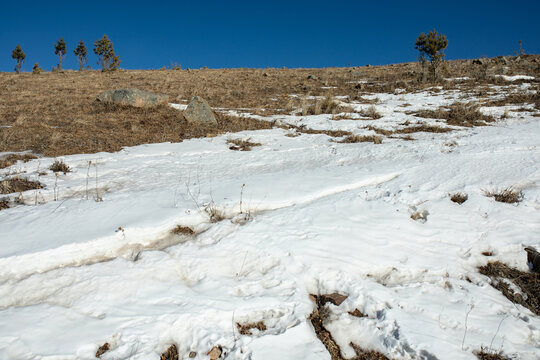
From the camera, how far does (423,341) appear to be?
2.33 meters

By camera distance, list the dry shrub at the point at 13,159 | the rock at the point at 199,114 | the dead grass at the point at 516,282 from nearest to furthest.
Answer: the dead grass at the point at 516,282 → the dry shrub at the point at 13,159 → the rock at the point at 199,114

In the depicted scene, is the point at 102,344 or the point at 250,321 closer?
the point at 102,344

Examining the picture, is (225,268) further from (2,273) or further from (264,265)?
(2,273)

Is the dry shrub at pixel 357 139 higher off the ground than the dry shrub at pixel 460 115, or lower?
lower

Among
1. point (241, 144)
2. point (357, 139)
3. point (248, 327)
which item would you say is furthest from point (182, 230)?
point (357, 139)

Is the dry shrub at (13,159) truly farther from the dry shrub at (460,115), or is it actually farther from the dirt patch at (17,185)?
the dry shrub at (460,115)

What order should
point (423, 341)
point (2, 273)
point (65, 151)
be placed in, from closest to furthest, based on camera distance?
point (423, 341)
point (2, 273)
point (65, 151)

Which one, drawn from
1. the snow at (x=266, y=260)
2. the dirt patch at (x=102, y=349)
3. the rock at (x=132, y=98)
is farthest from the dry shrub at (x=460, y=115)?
the dirt patch at (x=102, y=349)

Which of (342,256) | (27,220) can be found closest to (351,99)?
(342,256)

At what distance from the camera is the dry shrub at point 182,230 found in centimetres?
348

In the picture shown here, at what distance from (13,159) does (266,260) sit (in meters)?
5.76

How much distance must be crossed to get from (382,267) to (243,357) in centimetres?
165

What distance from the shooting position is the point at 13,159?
236 inches

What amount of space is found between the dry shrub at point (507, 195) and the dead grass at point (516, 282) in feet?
4.81
